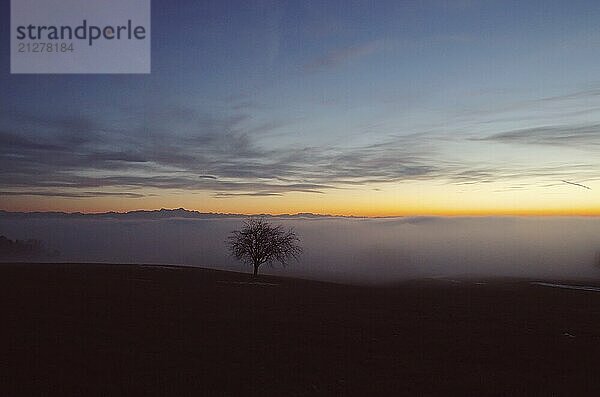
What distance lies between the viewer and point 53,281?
44000mm

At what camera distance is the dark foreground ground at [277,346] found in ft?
57.1

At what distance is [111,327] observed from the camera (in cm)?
2511

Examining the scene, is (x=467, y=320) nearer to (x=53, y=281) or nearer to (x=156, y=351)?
(x=156, y=351)

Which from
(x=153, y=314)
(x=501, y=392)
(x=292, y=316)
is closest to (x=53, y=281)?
(x=153, y=314)

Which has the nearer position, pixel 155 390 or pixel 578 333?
pixel 155 390

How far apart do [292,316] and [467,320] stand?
12.8 metres

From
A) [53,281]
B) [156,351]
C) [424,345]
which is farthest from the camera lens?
[53,281]

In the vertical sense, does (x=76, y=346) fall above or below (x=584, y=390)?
above

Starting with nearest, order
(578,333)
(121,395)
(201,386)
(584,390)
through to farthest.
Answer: (121,395)
(201,386)
(584,390)
(578,333)

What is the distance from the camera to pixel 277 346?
23.1 meters

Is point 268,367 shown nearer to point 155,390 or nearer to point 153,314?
point 155,390

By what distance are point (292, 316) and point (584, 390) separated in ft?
60.4

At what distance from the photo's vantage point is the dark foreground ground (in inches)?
685

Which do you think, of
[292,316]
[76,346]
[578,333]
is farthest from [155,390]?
[578,333]
